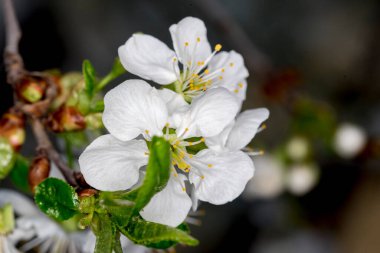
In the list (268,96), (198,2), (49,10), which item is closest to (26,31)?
(49,10)

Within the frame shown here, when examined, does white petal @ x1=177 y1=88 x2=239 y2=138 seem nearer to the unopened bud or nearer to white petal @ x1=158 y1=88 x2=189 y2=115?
white petal @ x1=158 y1=88 x2=189 y2=115

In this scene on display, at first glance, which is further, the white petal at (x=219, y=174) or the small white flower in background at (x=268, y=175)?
the small white flower in background at (x=268, y=175)

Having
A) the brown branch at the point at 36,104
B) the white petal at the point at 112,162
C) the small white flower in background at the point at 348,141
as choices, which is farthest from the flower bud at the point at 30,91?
the small white flower in background at the point at 348,141

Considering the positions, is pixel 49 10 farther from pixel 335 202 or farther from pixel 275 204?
pixel 335 202

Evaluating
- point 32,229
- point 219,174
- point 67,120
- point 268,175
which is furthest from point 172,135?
point 268,175

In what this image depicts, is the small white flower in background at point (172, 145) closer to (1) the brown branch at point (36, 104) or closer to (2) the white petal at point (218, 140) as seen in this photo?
(2) the white petal at point (218, 140)
